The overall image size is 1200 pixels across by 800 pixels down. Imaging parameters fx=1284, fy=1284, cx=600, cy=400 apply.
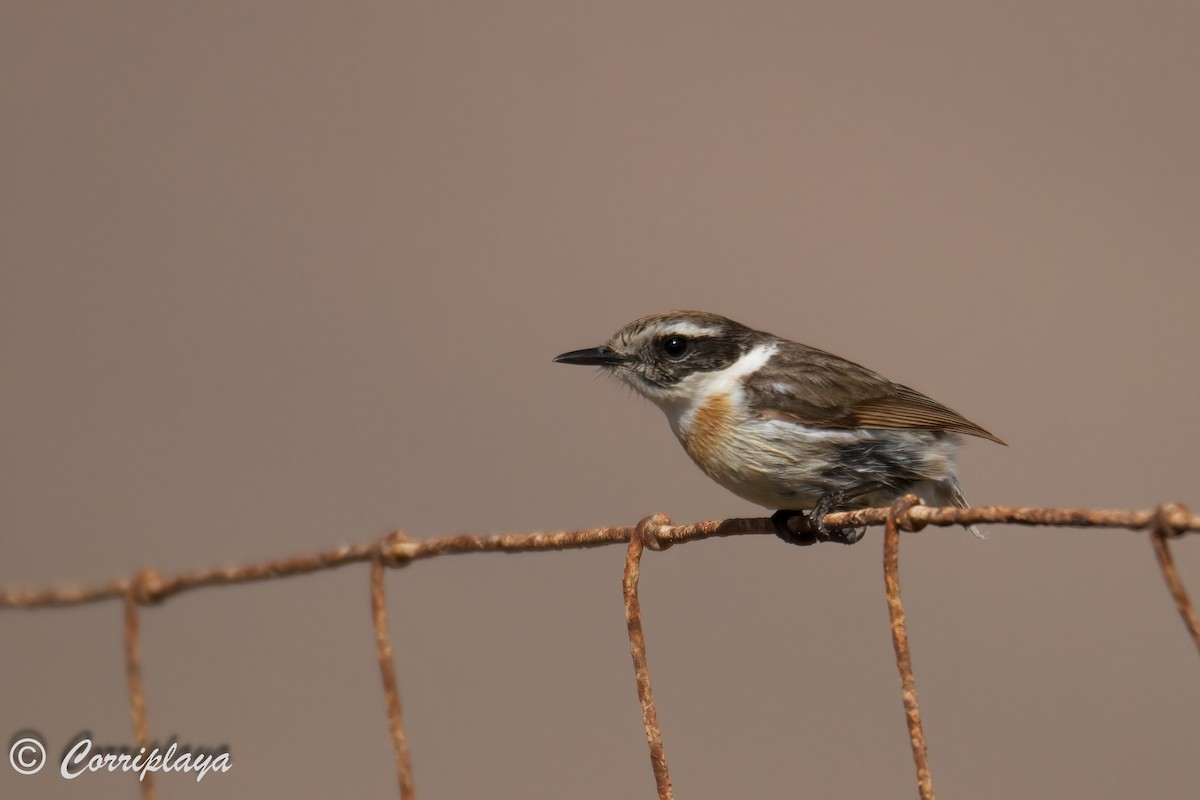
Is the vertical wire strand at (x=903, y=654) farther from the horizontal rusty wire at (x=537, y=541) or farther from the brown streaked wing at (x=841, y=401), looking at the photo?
the brown streaked wing at (x=841, y=401)

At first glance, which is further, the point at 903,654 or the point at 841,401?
the point at 841,401

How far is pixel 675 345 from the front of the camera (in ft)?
13.7

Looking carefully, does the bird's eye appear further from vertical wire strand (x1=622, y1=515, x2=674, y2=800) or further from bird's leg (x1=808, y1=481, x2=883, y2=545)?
vertical wire strand (x1=622, y1=515, x2=674, y2=800)

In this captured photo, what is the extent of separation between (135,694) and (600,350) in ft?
6.09

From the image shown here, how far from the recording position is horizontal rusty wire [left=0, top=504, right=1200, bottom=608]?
63.6 inches

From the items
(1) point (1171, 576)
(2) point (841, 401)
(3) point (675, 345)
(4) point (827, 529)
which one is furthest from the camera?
(3) point (675, 345)

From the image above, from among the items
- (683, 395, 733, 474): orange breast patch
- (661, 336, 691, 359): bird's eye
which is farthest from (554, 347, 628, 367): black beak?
(683, 395, 733, 474): orange breast patch

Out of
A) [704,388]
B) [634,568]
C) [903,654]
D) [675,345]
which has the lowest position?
[903,654]

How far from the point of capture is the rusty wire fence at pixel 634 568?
1604 mm

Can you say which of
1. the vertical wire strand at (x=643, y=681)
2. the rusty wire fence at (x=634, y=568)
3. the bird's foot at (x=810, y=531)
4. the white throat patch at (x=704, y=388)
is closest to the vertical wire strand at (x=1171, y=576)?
the rusty wire fence at (x=634, y=568)

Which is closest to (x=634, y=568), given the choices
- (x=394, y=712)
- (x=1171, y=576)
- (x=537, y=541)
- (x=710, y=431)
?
(x=537, y=541)

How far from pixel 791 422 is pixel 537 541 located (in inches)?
50.7

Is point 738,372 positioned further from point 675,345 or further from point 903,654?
point 903,654

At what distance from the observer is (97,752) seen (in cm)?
322
